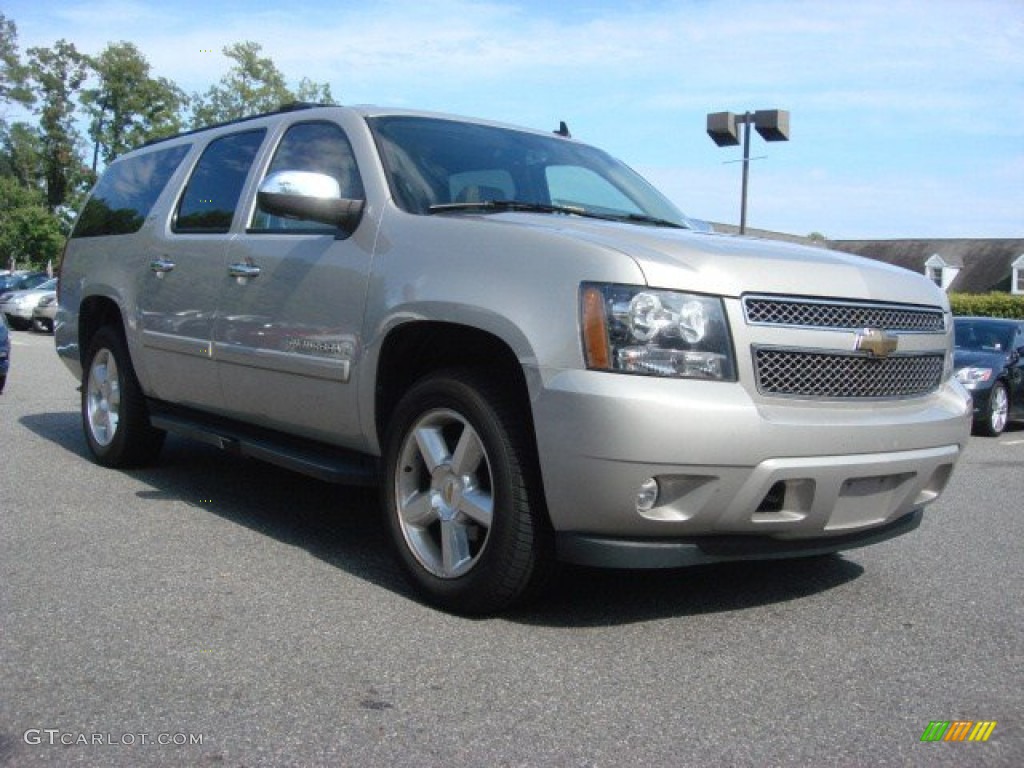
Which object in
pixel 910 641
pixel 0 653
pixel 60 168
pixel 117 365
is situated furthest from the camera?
pixel 60 168

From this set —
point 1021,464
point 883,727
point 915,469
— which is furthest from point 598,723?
point 1021,464

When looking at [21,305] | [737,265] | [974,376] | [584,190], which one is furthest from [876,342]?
[21,305]

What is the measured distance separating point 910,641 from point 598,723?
4.55 feet

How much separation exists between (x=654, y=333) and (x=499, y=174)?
1.66m

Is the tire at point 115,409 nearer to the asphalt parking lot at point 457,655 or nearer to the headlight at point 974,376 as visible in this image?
the asphalt parking lot at point 457,655

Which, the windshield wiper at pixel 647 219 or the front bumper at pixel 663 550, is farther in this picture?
the windshield wiper at pixel 647 219

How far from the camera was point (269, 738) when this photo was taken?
9.14 ft

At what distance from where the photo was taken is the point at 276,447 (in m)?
4.86

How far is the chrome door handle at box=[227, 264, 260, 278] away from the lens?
490cm

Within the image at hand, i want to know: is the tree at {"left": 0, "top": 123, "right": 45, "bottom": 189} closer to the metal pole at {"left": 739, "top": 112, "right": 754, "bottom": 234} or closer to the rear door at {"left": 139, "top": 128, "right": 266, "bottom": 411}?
the metal pole at {"left": 739, "top": 112, "right": 754, "bottom": 234}

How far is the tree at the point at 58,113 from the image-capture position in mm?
65875

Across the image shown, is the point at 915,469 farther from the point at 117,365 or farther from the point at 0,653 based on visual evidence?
the point at 117,365

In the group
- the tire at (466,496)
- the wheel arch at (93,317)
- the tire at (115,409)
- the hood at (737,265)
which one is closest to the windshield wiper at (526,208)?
the hood at (737,265)

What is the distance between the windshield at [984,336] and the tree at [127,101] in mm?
51601
